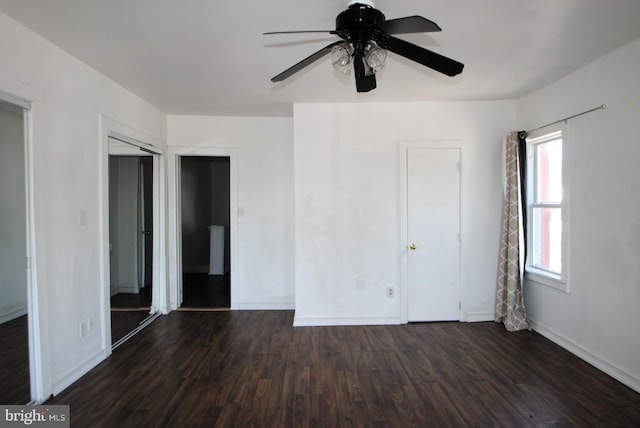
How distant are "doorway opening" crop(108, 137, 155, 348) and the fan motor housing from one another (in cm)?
256

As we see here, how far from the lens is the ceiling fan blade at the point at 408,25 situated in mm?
1392

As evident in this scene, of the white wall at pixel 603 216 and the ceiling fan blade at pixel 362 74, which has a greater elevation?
the ceiling fan blade at pixel 362 74

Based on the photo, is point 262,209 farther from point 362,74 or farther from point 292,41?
point 362,74

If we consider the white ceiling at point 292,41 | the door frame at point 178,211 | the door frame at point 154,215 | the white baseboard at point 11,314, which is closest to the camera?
the white ceiling at point 292,41

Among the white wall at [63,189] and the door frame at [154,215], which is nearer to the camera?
the white wall at [63,189]

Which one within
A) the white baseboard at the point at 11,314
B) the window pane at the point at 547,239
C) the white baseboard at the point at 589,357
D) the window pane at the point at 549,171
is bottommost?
the white baseboard at the point at 589,357

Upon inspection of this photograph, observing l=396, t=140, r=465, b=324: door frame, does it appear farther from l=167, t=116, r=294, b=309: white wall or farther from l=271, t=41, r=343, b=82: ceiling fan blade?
l=271, t=41, r=343, b=82: ceiling fan blade

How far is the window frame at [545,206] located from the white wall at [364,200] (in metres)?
0.42

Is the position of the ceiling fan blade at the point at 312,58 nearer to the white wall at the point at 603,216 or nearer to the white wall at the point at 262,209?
the white wall at the point at 262,209

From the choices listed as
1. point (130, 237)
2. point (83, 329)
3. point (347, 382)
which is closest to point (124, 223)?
point (130, 237)

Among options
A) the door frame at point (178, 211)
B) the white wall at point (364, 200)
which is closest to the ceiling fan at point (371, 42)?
the white wall at point (364, 200)

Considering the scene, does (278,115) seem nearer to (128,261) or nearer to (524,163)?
(128,261)

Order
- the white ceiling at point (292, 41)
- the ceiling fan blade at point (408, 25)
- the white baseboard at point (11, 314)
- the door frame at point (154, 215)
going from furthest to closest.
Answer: the door frame at point (154, 215), the white baseboard at point (11, 314), the white ceiling at point (292, 41), the ceiling fan blade at point (408, 25)

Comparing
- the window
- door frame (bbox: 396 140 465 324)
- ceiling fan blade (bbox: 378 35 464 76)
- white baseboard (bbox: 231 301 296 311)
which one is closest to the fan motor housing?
ceiling fan blade (bbox: 378 35 464 76)
